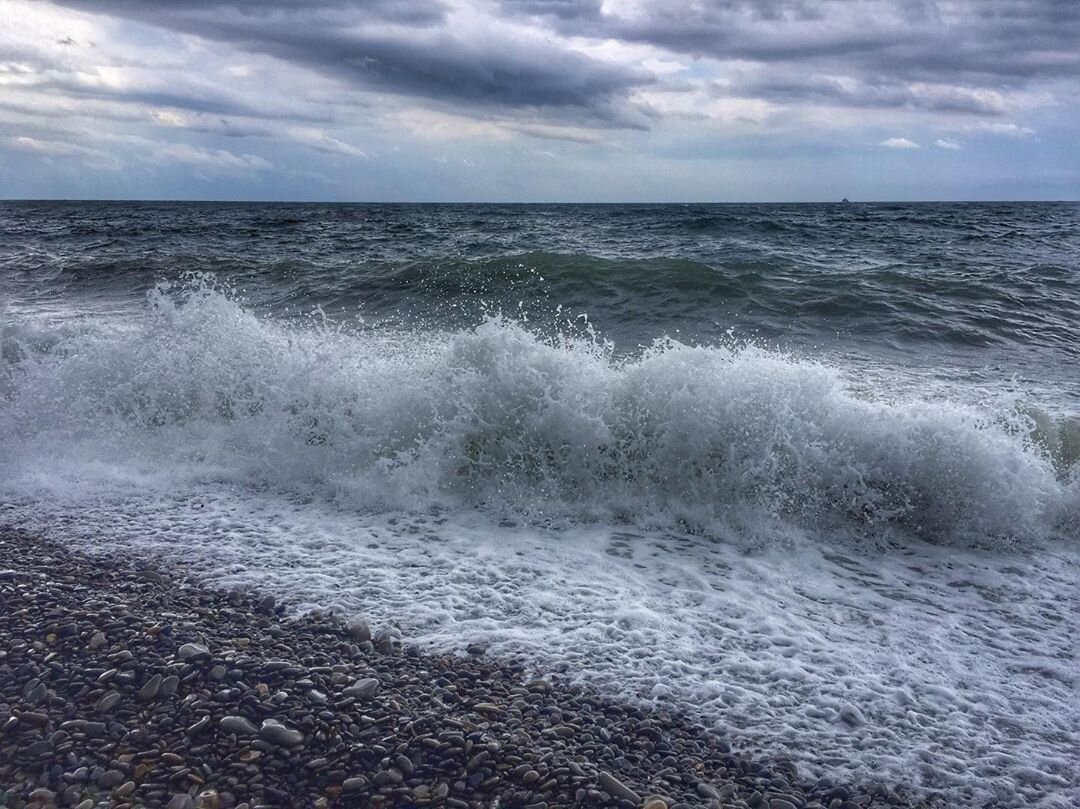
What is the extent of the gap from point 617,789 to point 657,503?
123 inches

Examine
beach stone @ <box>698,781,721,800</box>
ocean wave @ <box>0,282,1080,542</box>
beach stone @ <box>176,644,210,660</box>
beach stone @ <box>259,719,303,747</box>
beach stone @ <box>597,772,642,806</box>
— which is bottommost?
beach stone @ <box>698,781,721,800</box>

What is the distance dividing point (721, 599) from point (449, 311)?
9.51 meters

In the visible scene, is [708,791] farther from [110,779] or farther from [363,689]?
[110,779]

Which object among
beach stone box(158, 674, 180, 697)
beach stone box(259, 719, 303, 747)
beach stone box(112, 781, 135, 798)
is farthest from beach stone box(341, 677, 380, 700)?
beach stone box(112, 781, 135, 798)

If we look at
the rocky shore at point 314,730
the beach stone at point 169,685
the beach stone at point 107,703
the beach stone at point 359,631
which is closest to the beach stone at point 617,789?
the rocky shore at point 314,730

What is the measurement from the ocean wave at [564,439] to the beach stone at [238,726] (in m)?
2.65

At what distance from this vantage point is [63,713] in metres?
3.03

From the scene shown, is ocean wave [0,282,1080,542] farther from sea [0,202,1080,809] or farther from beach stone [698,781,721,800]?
beach stone [698,781,721,800]

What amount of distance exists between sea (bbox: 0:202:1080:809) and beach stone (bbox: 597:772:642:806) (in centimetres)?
60

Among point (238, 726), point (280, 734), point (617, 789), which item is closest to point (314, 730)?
point (280, 734)

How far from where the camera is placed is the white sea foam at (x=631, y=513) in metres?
3.52

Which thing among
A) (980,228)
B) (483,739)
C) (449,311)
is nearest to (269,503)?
(483,739)

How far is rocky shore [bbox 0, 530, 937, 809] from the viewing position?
2.72 meters

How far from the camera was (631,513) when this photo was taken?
5.65 metres
